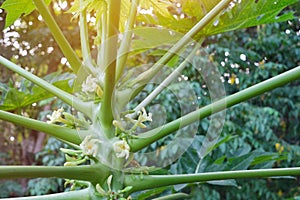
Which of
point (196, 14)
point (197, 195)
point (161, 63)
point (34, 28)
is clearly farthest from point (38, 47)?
point (161, 63)

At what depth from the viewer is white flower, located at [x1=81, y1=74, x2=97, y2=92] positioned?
0.67 m

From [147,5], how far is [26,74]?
0.75 ft

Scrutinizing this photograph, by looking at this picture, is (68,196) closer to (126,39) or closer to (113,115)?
(113,115)

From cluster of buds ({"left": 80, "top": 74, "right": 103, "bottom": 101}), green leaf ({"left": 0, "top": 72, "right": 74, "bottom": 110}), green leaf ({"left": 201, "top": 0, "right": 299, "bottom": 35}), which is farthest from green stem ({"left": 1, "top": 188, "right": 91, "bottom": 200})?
green leaf ({"left": 201, "top": 0, "right": 299, "bottom": 35})

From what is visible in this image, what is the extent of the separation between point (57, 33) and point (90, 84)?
9 centimetres

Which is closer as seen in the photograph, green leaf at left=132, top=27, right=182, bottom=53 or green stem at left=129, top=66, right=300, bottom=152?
green stem at left=129, top=66, right=300, bottom=152

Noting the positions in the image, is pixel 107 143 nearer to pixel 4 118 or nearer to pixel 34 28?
pixel 4 118

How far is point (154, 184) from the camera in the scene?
65cm

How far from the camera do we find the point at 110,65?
59 centimetres

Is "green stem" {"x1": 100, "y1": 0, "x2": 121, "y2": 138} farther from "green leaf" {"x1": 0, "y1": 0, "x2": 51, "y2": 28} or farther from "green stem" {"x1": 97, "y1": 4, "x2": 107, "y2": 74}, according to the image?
"green leaf" {"x1": 0, "y1": 0, "x2": 51, "y2": 28}

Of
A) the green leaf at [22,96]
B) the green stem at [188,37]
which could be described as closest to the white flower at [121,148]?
the green stem at [188,37]

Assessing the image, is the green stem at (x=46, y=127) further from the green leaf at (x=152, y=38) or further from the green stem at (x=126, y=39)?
the green leaf at (x=152, y=38)

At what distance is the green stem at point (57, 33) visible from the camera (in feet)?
2.05

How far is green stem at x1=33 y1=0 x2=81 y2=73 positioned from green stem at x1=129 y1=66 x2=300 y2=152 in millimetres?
142
